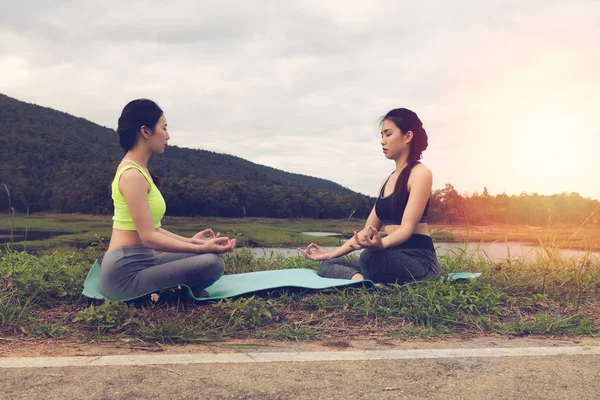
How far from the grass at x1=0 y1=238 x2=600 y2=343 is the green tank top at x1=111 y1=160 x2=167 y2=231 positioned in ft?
1.78

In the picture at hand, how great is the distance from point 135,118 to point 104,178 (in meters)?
23.5

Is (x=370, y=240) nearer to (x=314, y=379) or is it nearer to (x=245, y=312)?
(x=245, y=312)

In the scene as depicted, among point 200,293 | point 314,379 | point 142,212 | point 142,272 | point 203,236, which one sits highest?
point 142,212

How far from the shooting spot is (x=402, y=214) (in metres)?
3.96

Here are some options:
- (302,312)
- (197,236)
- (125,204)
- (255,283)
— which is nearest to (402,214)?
(302,312)

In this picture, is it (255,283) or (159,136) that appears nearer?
(159,136)

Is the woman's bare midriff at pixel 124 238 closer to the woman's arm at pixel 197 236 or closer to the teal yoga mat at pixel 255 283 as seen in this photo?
the woman's arm at pixel 197 236

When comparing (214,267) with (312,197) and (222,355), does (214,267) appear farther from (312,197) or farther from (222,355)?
(312,197)

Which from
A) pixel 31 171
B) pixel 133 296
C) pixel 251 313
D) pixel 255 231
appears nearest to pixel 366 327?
pixel 251 313

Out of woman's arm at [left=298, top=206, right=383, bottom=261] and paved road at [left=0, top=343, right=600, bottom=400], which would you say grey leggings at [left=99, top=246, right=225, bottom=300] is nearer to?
paved road at [left=0, top=343, right=600, bottom=400]

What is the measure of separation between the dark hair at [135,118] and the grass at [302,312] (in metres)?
1.11

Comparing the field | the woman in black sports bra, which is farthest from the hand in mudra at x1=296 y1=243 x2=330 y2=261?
the field

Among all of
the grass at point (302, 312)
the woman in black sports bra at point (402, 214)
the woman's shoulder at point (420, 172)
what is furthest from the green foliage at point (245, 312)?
the woman's shoulder at point (420, 172)

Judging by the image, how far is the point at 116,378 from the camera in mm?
2354
